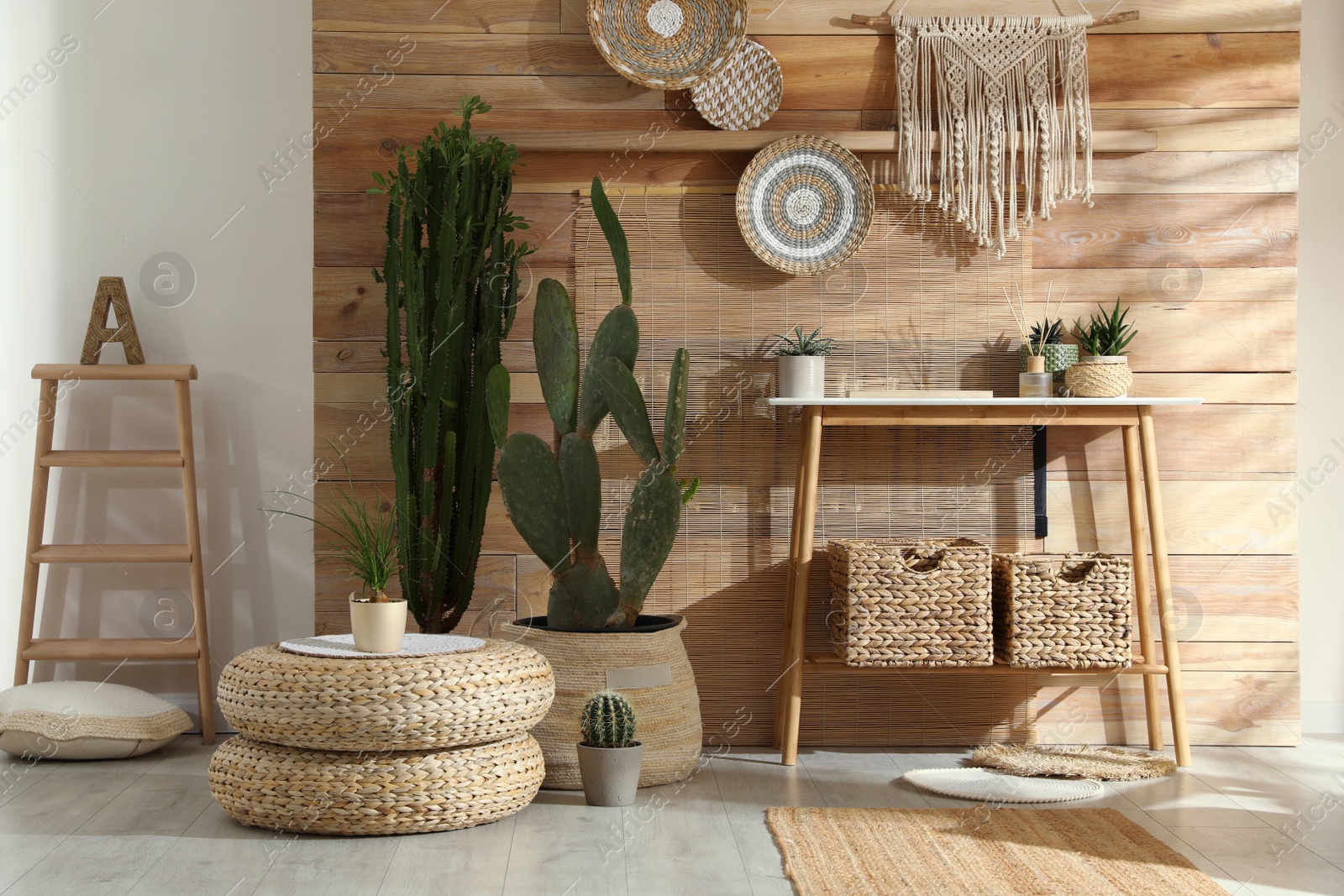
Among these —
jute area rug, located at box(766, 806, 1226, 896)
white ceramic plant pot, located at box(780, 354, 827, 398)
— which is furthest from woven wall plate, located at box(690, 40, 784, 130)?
jute area rug, located at box(766, 806, 1226, 896)

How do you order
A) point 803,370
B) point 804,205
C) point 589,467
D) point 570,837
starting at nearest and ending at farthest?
point 570,837 → point 589,467 → point 803,370 → point 804,205

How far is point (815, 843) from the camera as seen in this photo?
2014 millimetres

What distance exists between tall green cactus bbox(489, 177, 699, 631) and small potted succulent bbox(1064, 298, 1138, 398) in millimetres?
940

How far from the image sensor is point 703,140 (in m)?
2.82

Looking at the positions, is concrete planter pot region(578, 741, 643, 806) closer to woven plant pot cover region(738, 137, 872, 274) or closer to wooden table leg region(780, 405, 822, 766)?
wooden table leg region(780, 405, 822, 766)

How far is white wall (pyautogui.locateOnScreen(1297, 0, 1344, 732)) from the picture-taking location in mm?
3029

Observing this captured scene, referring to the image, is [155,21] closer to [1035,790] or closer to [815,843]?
[815,843]

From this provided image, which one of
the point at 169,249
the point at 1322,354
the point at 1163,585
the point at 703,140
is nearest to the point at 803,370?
the point at 703,140

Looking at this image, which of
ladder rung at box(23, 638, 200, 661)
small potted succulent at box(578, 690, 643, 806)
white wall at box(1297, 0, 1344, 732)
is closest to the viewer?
small potted succulent at box(578, 690, 643, 806)

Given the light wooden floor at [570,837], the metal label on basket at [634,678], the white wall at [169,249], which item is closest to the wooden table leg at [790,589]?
the light wooden floor at [570,837]

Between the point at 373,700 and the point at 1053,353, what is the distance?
5.72ft

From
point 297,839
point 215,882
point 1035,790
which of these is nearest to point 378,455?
point 297,839

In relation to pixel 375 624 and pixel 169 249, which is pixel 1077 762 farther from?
pixel 169 249

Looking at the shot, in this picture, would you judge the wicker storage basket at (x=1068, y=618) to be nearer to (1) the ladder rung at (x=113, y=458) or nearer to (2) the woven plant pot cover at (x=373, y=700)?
(2) the woven plant pot cover at (x=373, y=700)
